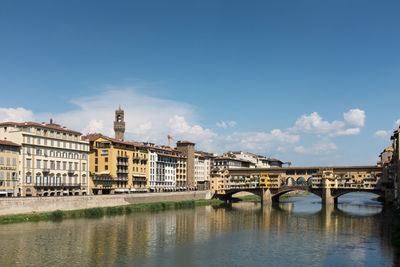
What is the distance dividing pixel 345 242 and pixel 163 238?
22768mm

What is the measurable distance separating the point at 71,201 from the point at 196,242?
114 feet

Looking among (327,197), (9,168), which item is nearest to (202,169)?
(327,197)

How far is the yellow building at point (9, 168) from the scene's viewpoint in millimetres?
75000

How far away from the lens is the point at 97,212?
80.6 m

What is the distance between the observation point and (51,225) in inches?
2530

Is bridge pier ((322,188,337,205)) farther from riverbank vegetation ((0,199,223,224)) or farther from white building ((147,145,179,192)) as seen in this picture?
white building ((147,145,179,192))

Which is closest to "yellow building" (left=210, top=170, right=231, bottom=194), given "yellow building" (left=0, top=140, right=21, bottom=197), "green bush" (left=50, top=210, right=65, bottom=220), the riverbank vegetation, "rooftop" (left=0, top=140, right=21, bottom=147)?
the riverbank vegetation

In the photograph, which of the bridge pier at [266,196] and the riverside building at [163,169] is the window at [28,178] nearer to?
the riverside building at [163,169]

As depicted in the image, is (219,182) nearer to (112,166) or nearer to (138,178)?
(138,178)

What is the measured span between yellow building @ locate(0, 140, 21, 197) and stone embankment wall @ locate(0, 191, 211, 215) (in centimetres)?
696

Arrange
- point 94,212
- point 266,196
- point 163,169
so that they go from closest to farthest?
point 94,212 → point 266,196 → point 163,169

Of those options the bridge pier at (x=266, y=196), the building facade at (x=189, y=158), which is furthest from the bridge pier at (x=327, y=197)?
the building facade at (x=189, y=158)

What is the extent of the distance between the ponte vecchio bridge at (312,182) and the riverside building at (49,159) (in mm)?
47240

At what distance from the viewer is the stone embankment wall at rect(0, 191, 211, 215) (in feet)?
224
